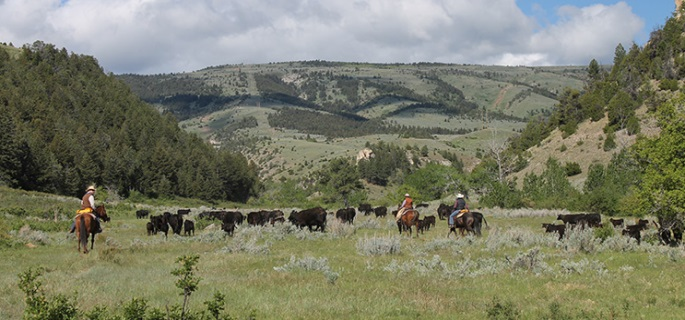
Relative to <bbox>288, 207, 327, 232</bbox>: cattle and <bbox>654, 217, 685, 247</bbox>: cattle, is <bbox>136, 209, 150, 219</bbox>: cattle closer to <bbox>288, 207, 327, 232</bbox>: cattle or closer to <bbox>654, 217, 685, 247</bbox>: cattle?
<bbox>288, 207, 327, 232</bbox>: cattle

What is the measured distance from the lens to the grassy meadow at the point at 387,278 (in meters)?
9.90

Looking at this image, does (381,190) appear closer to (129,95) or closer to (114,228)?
(129,95)

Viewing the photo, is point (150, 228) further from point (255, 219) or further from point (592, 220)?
point (592, 220)

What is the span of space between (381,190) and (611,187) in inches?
3943

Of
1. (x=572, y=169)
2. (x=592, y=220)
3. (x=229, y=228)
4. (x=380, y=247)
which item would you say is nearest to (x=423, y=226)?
(x=592, y=220)

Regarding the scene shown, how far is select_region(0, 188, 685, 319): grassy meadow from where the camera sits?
9898 millimetres

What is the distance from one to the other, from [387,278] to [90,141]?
101715 millimetres

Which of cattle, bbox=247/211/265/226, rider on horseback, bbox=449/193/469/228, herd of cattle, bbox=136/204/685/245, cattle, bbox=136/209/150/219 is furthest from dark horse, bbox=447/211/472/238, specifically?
cattle, bbox=136/209/150/219

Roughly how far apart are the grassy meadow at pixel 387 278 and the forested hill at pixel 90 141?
65067 mm

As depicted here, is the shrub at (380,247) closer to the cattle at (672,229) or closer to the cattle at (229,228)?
the cattle at (229,228)

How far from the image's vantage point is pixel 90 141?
103 metres

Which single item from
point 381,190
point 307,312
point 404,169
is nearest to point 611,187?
point 307,312

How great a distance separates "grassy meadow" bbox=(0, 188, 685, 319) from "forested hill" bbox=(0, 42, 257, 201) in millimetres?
65067

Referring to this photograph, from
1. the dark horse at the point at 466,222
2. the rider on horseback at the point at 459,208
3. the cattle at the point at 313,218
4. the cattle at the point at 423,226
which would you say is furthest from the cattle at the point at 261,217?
the dark horse at the point at 466,222
